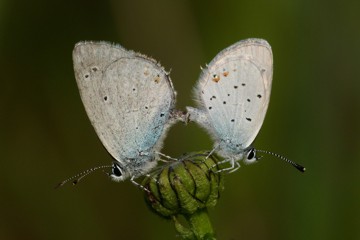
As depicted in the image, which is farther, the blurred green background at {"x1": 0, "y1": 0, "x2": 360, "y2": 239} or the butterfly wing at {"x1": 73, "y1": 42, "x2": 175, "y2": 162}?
the blurred green background at {"x1": 0, "y1": 0, "x2": 360, "y2": 239}

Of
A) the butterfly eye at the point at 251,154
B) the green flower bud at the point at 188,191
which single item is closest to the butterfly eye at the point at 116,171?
the green flower bud at the point at 188,191

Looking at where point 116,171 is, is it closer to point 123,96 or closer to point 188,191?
point 123,96

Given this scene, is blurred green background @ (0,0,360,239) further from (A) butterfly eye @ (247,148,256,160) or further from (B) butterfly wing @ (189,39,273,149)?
(B) butterfly wing @ (189,39,273,149)

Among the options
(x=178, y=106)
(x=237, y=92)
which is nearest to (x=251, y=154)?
(x=237, y=92)

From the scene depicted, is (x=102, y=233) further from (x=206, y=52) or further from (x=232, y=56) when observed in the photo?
(x=232, y=56)

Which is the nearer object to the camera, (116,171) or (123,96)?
(116,171)

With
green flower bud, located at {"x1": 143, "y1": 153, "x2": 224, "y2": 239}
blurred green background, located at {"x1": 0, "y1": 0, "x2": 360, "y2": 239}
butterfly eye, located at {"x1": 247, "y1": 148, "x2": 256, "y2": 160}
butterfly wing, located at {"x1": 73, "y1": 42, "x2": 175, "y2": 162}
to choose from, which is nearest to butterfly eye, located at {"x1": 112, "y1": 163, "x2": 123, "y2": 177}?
butterfly wing, located at {"x1": 73, "y1": 42, "x2": 175, "y2": 162}

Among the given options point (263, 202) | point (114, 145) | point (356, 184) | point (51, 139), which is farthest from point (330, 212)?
point (51, 139)
